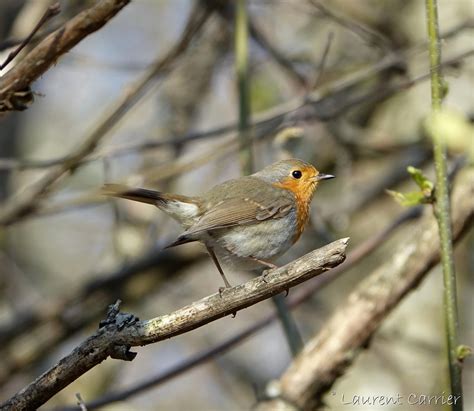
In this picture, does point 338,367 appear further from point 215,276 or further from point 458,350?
point 215,276

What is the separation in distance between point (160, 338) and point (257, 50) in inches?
146

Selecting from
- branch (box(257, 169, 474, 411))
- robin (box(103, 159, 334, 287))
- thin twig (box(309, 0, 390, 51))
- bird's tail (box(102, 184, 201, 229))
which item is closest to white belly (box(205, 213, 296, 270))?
robin (box(103, 159, 334, 287))

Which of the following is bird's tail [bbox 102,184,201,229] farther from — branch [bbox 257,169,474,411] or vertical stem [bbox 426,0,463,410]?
vertical stem [bbox 426,0,463,410]

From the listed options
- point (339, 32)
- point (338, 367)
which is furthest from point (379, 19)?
point (338, 367)

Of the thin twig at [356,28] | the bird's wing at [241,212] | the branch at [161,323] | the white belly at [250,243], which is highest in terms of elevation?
the thin twig at [356,28]

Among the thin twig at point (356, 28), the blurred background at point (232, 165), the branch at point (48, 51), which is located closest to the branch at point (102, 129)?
the blurred background at point (232, 165)

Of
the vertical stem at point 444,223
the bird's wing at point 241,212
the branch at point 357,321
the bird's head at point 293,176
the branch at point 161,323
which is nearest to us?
the branch at point 161,323

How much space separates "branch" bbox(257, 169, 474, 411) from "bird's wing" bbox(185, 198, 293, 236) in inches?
23.7

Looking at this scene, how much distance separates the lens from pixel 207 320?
6.66 ft

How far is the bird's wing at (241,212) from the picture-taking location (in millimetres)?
3113

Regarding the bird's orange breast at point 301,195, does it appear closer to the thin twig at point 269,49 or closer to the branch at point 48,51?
the thin twig at point 269,49

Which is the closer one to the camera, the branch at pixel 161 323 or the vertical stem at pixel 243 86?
the branch at pixel 161 323

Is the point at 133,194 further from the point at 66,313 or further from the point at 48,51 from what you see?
the point at 66,313

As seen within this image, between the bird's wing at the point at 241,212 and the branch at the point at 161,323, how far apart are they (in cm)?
97
